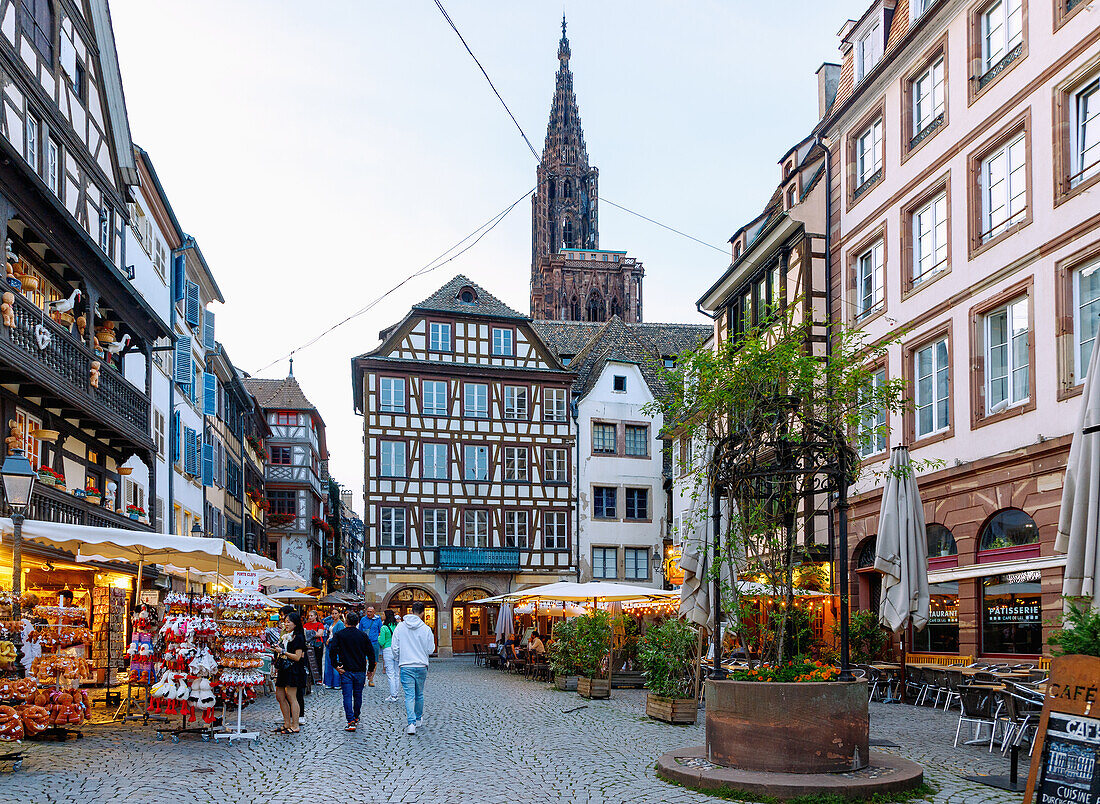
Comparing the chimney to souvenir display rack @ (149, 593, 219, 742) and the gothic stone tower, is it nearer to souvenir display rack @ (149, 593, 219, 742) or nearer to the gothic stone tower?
souvenir display rack @ (149, 593, 219, 742)

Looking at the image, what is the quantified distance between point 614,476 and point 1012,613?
106ft

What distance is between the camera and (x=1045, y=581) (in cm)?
1725

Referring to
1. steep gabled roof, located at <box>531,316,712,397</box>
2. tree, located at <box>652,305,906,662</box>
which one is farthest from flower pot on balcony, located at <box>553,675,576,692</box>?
steep gabled roof, located at <box>531,316,712,397</box>

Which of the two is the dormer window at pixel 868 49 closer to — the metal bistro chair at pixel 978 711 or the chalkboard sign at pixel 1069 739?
the metal bistro chair at pixel 978 711

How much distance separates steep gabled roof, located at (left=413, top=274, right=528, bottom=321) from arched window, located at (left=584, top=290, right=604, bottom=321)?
52173 millimetres

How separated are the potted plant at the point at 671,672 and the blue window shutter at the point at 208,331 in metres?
25.4

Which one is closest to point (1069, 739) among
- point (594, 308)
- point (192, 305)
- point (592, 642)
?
point (592, 642)

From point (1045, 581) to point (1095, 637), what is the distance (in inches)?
375

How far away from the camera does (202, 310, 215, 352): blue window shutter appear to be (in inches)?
1502

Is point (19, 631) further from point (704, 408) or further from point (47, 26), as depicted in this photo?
point (47, 26)

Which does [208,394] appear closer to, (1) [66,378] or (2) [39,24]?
(2) [39,24]

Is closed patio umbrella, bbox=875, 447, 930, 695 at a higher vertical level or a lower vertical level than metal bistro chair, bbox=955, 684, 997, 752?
higher

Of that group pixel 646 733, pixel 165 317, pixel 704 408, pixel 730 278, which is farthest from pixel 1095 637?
pixel 165 317

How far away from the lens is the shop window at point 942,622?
20.2m
